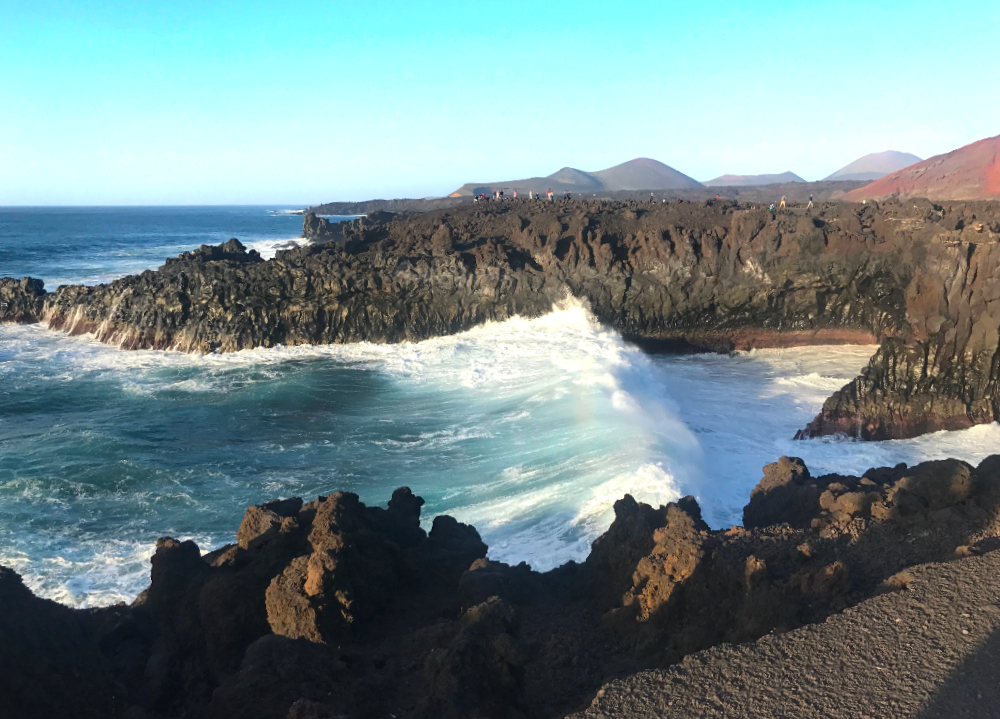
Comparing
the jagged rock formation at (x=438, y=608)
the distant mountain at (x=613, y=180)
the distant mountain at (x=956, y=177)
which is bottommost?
the jagged rock formation at (x=438, y=608)

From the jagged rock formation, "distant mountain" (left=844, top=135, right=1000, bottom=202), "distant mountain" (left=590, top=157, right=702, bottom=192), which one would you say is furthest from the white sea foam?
"distant mountain" (left=590, top=157, right=702, bottom=192)

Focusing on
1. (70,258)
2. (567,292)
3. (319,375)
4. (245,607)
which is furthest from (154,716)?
(70,258)

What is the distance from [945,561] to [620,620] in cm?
261

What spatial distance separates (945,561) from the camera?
18.0 ft

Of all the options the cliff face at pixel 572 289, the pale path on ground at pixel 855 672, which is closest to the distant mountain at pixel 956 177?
the cliff face at pixel 572 289

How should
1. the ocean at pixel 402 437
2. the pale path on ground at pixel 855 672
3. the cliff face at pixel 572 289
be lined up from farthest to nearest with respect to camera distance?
the cliff face at pixel 572 289, the ocean at pixel 402 437, the pale path on ground at pixel 855 672

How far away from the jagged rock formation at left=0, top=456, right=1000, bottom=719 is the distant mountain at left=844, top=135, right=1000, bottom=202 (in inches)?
1409

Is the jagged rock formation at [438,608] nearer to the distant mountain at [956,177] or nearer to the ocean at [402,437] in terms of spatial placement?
the ocean at [402,437]

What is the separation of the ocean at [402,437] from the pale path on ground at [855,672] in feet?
14.1

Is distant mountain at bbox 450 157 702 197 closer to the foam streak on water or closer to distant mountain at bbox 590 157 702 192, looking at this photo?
distant mountain at bbox 590 157 702 192

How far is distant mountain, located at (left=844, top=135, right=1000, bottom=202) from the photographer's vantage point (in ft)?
117

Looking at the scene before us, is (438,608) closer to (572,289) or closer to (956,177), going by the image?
(572,289)

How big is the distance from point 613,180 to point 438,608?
116368mm

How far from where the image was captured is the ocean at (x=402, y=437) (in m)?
9.62
